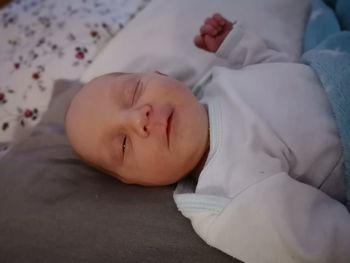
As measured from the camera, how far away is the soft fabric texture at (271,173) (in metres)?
0.67

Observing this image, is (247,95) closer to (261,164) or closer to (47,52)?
(261,164)

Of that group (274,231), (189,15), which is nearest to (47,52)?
(189,15)

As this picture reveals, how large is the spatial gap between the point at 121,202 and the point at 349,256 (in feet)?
1.32

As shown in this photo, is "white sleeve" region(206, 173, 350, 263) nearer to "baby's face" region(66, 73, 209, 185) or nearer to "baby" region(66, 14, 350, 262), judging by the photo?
"baby" region(66, 14, 350, 262)

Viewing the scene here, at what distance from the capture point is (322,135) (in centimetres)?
79

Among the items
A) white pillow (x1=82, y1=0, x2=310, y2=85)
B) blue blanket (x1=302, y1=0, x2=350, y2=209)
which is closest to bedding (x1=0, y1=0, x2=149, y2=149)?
white pillow (x1=82, y1=0, x2=310, y2=85)

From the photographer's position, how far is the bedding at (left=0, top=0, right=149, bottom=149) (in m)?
1.21

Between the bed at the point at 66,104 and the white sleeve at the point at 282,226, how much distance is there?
43 mm

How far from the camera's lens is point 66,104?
1.08 metres

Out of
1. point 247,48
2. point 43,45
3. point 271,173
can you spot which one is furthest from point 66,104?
point 271,173

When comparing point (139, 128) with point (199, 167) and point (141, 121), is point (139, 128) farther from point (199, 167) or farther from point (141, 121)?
point (199, 167)

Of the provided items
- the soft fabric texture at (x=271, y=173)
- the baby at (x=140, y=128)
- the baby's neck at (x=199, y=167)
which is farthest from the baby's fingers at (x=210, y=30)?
the baby's neck at (x=199, y=167)

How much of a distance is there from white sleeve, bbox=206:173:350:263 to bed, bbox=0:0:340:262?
43mm

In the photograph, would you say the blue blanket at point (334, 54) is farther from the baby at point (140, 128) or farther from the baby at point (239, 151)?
the baby at point (140, 128)
